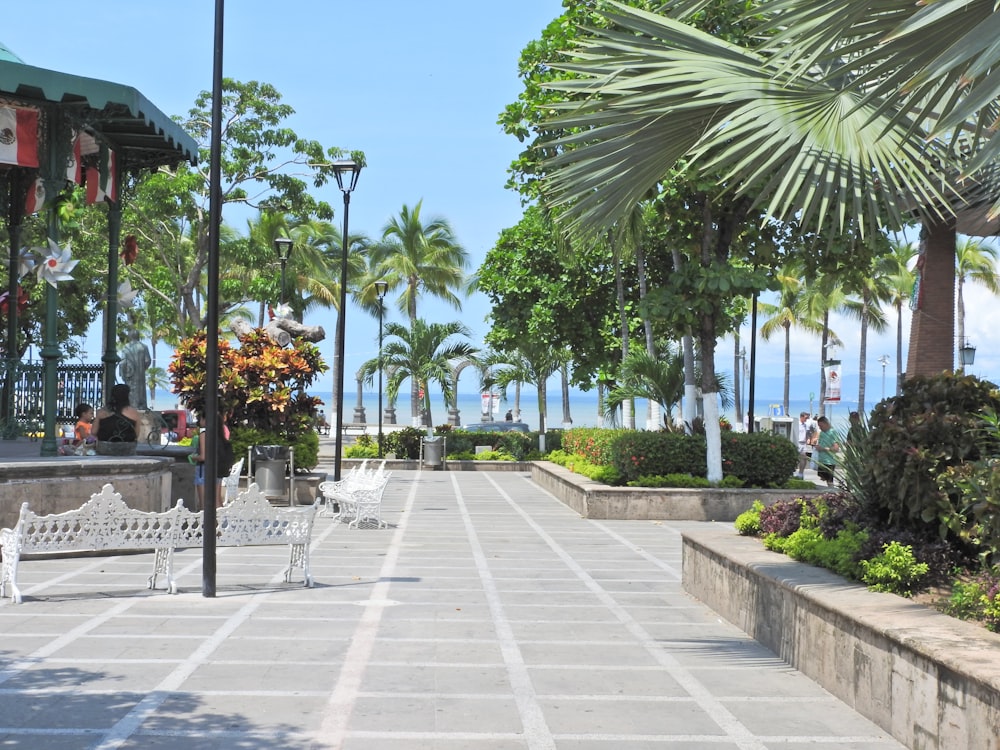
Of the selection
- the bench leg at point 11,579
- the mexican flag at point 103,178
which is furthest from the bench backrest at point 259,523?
the mexican flag at point 103,178

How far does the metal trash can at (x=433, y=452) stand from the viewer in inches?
1439

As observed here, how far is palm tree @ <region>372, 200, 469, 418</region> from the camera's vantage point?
56.6 m

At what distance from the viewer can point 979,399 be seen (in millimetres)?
8133

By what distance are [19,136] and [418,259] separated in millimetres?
42639

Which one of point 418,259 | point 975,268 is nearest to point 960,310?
point 975,268

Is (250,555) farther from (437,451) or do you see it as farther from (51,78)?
(437,451)

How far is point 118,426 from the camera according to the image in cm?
1497

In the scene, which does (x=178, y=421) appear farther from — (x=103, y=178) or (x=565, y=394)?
(x=565, y=394)

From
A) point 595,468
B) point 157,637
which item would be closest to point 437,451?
point 595,468

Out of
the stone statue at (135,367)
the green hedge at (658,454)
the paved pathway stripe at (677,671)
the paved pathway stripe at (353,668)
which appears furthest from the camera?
the green hedge at (658,454)

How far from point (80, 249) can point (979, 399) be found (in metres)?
31.7

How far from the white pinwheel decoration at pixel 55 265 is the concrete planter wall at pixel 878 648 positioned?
9.75 m

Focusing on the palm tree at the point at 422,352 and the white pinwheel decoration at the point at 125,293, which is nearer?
the white pinwheel decoration at the point at 125,293

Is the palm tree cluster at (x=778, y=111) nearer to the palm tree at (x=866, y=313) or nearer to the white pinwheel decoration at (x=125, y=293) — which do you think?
the white pinwheel decoration at (x=125, y=293)
